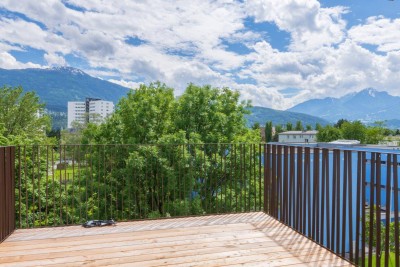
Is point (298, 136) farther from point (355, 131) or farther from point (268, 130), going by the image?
point (355, 131)

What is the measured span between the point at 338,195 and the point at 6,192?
10.9 feet

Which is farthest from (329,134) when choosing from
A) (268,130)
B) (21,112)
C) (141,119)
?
(141,119)

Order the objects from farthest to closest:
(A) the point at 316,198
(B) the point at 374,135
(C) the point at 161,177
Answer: (B) the point at 374,135 < (C) the point at 161,177 < (A) the point at 316,198

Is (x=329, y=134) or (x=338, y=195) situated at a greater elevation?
(x=329, y=134)

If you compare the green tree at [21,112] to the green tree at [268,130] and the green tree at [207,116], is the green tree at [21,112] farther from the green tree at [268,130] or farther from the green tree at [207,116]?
the green tree at [268,130]

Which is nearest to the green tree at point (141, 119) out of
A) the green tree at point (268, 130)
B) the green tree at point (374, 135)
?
the green tree at point (374, 135)

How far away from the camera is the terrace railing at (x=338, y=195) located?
2252 mm

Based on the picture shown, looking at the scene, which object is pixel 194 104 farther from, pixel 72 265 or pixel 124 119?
pixel 72 265

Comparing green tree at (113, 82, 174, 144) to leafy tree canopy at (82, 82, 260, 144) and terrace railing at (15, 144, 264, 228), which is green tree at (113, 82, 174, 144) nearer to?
leafy tree canopy at (82, 82, 260, 144)

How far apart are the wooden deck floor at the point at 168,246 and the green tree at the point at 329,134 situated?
5970 cm

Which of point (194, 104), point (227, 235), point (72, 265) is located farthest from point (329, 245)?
point (194, 104)

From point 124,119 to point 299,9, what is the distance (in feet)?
29.8

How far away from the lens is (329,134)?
59.8m

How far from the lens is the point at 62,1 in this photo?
32.0m
